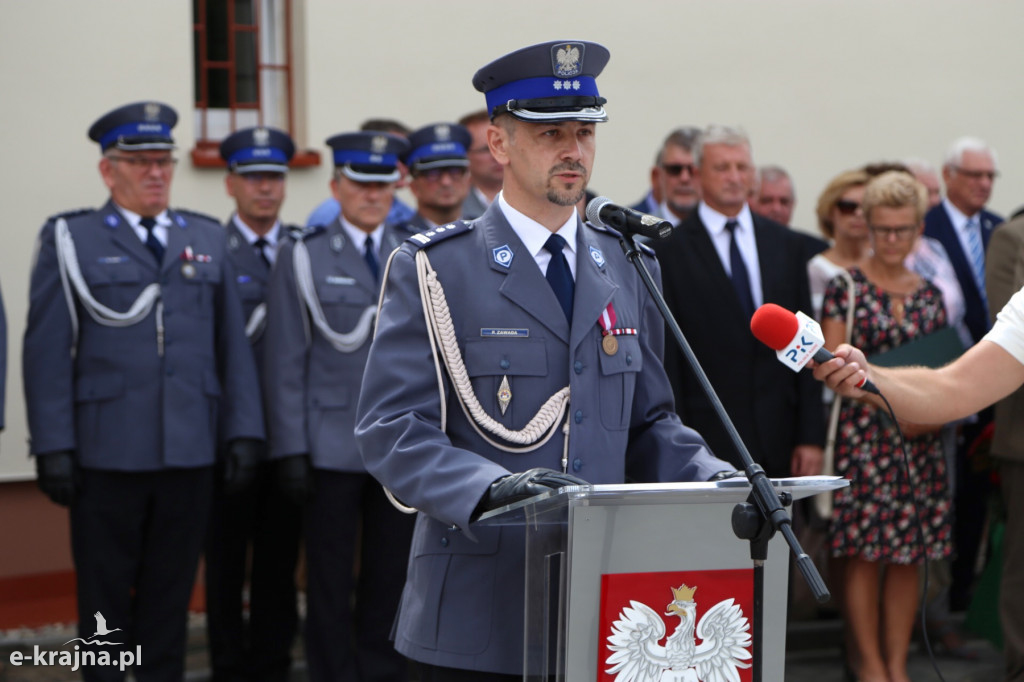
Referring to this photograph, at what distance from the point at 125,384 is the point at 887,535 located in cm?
335

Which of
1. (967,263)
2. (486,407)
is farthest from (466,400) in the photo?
(967,263)

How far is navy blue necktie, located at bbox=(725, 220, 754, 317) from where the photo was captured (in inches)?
228

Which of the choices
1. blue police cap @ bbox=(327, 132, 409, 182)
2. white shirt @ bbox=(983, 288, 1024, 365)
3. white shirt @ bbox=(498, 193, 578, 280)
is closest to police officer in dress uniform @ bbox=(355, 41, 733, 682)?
white shirt @ bbox=(498, 193, 578, 280)

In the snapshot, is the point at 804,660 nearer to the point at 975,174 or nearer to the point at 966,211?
the point at 966,211

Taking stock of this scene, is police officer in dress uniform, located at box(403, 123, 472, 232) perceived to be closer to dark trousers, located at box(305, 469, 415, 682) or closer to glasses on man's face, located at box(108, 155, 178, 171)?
glasses on man's face, located at box(108, 155, 178, 171)

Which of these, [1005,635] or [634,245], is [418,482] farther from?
[1005,635]

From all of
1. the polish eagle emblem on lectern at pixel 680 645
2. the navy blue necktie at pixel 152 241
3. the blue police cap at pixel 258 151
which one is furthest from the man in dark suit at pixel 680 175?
the polish eagle emblem on lectern at pixel 680 645

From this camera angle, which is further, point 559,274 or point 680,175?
point 680,175

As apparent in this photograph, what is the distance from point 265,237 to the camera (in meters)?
6.63

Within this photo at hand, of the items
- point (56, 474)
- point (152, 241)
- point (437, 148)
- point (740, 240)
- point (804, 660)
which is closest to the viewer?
point (56, 474)

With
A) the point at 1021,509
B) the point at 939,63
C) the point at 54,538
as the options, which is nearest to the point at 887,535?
the point at 1021,509

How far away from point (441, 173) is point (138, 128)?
4.78 feet

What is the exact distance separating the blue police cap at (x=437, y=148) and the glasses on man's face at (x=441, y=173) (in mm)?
18

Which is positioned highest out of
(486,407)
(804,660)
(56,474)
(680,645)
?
(486,407)
